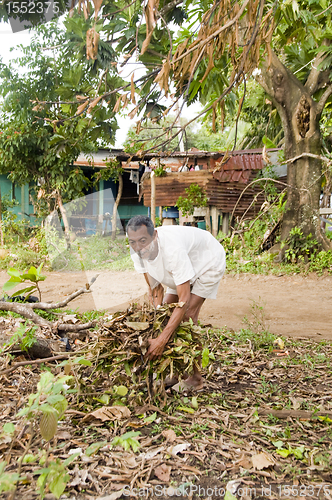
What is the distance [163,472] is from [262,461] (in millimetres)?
530

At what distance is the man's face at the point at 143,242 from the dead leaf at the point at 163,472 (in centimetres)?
135

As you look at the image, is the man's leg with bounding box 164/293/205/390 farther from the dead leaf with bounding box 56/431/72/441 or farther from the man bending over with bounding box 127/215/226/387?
the dead leaf with bounding box 56/431/72/441

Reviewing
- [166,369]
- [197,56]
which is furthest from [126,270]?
[197,56]

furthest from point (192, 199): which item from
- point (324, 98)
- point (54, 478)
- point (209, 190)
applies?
point (54, 478)

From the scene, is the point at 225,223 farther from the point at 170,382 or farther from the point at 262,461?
the point at 262,461

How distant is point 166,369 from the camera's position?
2.68 meters

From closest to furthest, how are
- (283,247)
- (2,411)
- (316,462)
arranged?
(316,462) → (2,411) → (283,247)

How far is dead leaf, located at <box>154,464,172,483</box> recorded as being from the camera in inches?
76.3

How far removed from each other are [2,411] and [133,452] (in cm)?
104

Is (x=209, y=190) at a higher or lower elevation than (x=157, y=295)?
higher

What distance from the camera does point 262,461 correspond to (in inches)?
79.9

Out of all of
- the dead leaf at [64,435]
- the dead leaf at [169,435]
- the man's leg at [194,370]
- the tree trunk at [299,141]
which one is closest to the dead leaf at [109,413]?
the dead leaf at [64,435]

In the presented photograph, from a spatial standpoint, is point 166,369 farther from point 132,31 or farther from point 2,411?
point 132,31

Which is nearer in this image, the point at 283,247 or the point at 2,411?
the point at 2,411
